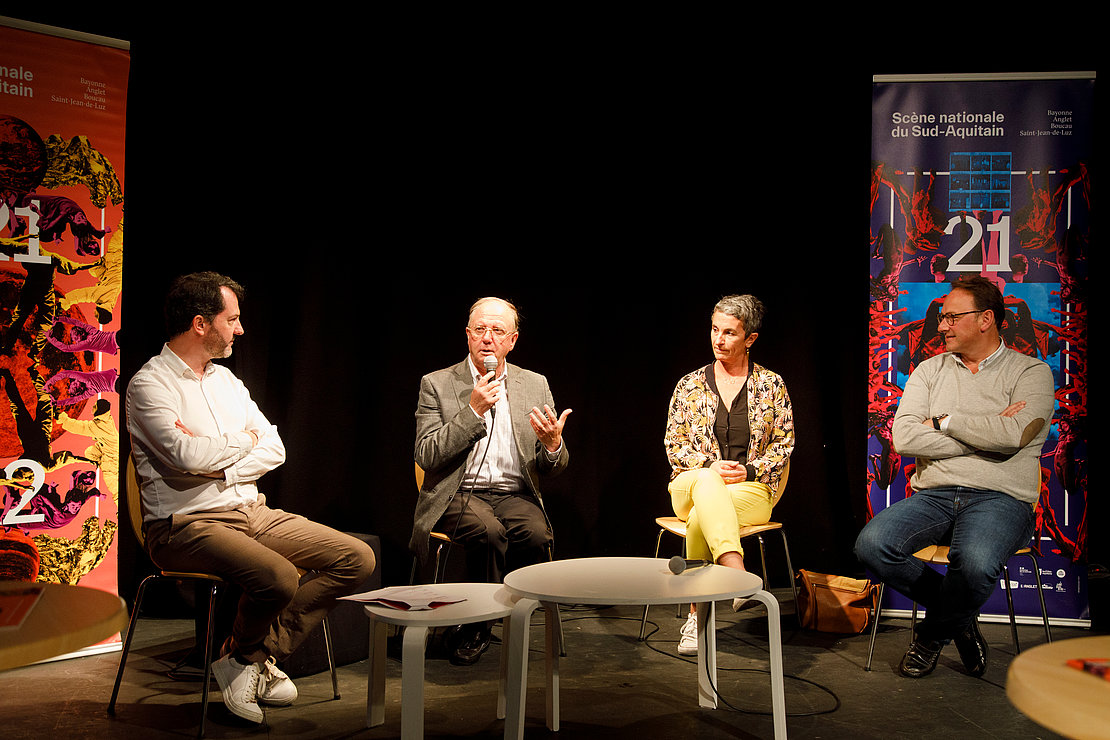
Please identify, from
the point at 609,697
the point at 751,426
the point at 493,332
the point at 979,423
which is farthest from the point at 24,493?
the point at 979,423

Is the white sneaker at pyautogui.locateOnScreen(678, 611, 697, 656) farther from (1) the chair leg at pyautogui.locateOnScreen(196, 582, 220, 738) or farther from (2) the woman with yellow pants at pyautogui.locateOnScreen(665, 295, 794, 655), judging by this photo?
(1) the chair leg at pyautogui.locateOnScreen(196, 582, 220, 738)

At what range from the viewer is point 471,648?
11.7 ft

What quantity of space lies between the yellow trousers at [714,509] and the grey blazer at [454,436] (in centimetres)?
53

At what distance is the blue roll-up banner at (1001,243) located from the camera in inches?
161

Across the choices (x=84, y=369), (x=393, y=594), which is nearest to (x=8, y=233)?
(x=84, y=369)

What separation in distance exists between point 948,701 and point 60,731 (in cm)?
283

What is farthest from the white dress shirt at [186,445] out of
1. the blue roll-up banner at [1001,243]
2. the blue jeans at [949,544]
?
the blue roll-up banner at [1001,243]

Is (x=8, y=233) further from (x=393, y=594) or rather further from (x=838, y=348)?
(x=838, y=348)

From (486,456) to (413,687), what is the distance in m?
1.62

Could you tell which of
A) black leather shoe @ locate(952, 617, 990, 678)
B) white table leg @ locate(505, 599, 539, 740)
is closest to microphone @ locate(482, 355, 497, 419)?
white table leg @ locate(505, 599, 539, 740)

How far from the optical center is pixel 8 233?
347cm

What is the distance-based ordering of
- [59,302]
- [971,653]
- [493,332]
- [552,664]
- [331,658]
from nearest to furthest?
[552,664], [331,658], [971,653], [59,302], [493,332]

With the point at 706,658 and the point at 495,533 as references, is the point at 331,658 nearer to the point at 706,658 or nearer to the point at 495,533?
the point at 495,533

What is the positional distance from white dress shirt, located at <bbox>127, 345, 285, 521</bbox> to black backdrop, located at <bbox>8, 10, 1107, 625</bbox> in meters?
1.35
